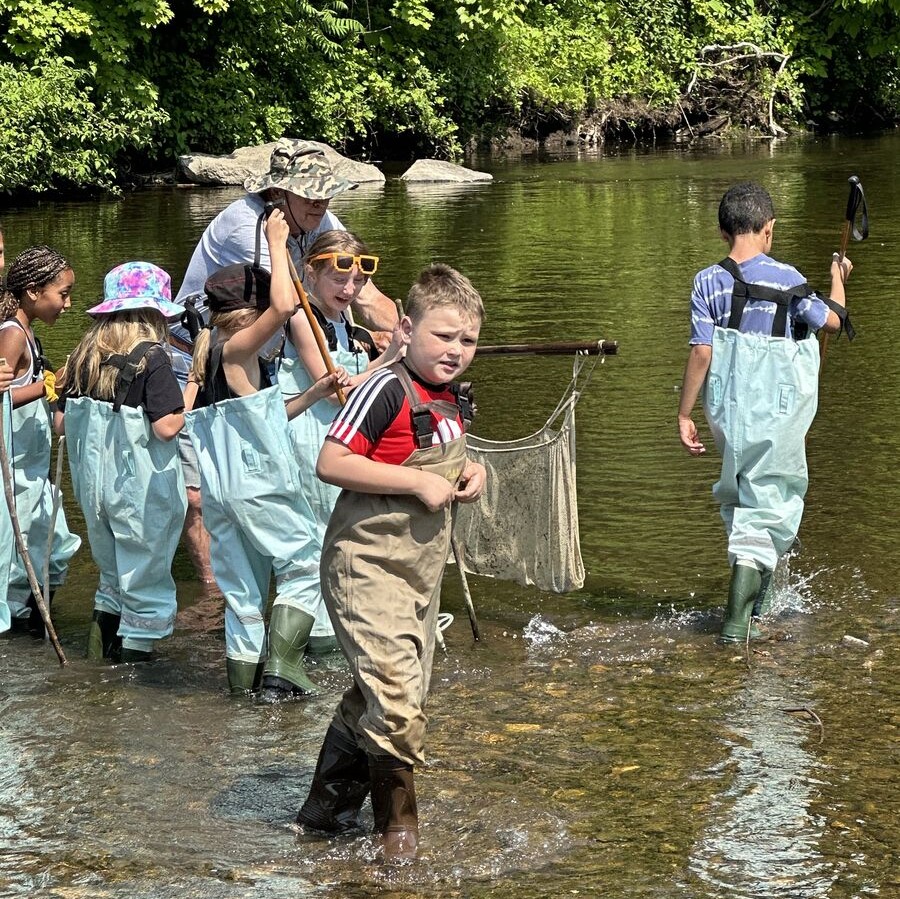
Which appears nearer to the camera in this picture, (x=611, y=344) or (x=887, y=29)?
(x=611, y=344)

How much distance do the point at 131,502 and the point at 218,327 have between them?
85cm

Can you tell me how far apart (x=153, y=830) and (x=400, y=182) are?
79.7 ft

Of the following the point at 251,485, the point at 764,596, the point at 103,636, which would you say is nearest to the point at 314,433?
the point at 251,485

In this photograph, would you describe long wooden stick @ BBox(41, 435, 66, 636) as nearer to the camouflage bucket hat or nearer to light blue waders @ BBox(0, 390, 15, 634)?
light blue waders @ BBox(0, 390, 15, 634)

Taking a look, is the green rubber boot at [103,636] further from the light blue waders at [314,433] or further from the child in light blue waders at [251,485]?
the light blue waders at [314,433]

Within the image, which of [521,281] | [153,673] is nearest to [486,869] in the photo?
[153,673]

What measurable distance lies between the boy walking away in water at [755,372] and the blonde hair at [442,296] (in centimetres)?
210

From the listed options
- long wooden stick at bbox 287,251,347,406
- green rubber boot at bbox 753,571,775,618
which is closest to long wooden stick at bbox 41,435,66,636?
long wooden stick at bbox 287,251,347,406

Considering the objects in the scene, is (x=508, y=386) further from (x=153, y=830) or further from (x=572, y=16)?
(x=572, y=16)

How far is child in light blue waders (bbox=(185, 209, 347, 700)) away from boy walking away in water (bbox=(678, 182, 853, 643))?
1.62 m

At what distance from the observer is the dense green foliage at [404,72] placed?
27.2 meters

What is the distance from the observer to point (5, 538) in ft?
20.5

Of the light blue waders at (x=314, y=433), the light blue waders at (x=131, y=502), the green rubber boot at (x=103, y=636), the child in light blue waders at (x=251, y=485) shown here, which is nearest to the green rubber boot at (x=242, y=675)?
the child in light blue waders at (x=251, y=485)

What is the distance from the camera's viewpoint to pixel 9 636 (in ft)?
22.1
